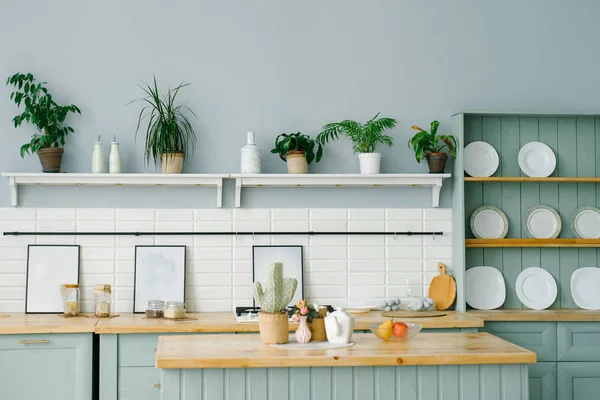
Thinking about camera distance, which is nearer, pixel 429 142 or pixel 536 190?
pixel 429 142

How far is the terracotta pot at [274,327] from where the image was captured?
11.0 ft

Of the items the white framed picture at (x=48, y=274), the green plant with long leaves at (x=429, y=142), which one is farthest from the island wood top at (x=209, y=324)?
the green plant with long leaves at (x=429, y=142)

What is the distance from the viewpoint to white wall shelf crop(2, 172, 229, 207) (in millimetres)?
4789

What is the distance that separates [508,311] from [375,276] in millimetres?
904

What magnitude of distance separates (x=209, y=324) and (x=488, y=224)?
2.04 metres

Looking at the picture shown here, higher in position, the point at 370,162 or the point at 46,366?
the point at 370,162

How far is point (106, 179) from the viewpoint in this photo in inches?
191

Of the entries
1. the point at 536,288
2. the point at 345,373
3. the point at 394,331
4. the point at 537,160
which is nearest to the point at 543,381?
the point at 536,288

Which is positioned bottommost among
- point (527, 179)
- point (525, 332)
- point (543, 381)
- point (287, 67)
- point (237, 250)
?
point (543, 381)

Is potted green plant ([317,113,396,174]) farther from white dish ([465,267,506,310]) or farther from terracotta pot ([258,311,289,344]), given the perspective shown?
terracotta pot ([258,311,289,344])

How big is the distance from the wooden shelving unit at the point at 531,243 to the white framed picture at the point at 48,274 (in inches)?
103

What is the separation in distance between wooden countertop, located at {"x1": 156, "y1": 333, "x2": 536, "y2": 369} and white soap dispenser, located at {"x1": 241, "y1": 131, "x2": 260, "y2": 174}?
1.67 m

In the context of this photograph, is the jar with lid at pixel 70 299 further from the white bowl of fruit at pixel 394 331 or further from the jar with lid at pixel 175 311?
the white bowl of fruit at pixel 394 331

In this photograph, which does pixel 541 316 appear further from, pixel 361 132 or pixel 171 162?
pixel 171 162
